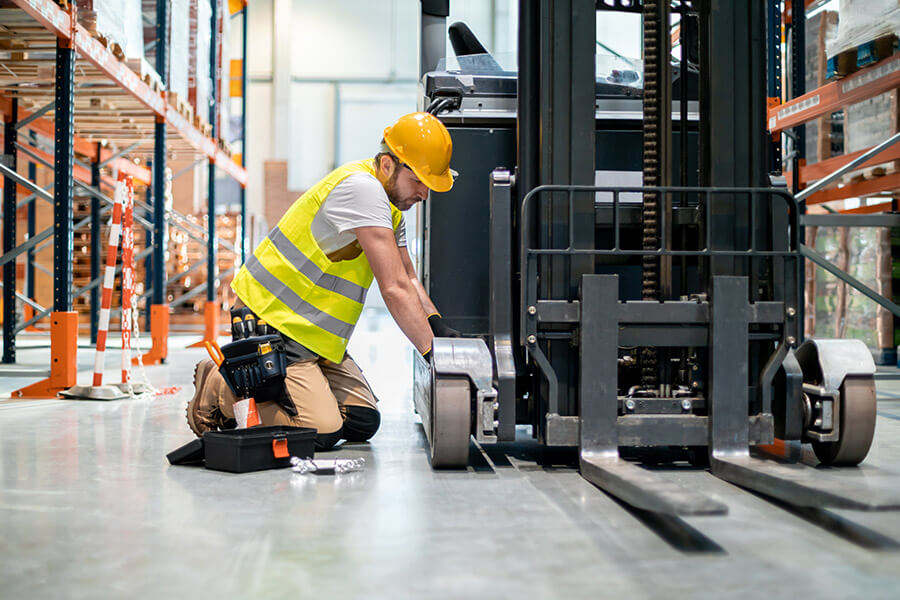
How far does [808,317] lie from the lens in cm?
1000

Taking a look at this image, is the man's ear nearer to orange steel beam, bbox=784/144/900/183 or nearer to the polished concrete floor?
the polished concrete floor

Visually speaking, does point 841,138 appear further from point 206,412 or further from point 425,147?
point 206,412

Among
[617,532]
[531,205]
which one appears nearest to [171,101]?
A: [531,205]

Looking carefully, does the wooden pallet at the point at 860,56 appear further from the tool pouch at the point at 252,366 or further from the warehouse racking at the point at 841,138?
the tool pouch at the point at 252,366

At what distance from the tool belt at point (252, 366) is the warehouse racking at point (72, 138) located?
280cm

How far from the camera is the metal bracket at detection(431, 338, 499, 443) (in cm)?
315

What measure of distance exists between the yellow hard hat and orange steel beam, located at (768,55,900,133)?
446cm

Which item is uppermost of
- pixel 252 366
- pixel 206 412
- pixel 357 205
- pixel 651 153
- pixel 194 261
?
pixel 194 261

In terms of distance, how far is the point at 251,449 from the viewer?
3223 mm

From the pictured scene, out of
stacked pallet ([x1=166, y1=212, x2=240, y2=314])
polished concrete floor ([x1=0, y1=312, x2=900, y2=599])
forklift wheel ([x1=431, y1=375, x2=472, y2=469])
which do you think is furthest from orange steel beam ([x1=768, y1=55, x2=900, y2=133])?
stacked pallet ([x1=166, y1=212, x2=240, y2=314])

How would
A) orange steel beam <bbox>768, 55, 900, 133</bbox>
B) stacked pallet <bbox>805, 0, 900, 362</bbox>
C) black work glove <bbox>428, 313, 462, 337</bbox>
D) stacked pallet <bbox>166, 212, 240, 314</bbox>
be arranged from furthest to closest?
stacked pallet <bbox>166, 212, 240, 314</bbox> → stacked pallet <bbox>805, 0, 900, 362</bbox> → orange steel beam <bbox>768, 55, 900, 133</bbox> → black work glove <bbox>428, 313, 462, 337</bbox>

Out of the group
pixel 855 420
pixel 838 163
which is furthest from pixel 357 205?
pixel 838 163

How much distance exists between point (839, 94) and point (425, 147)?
16.6ft

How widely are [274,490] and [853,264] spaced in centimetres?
833
